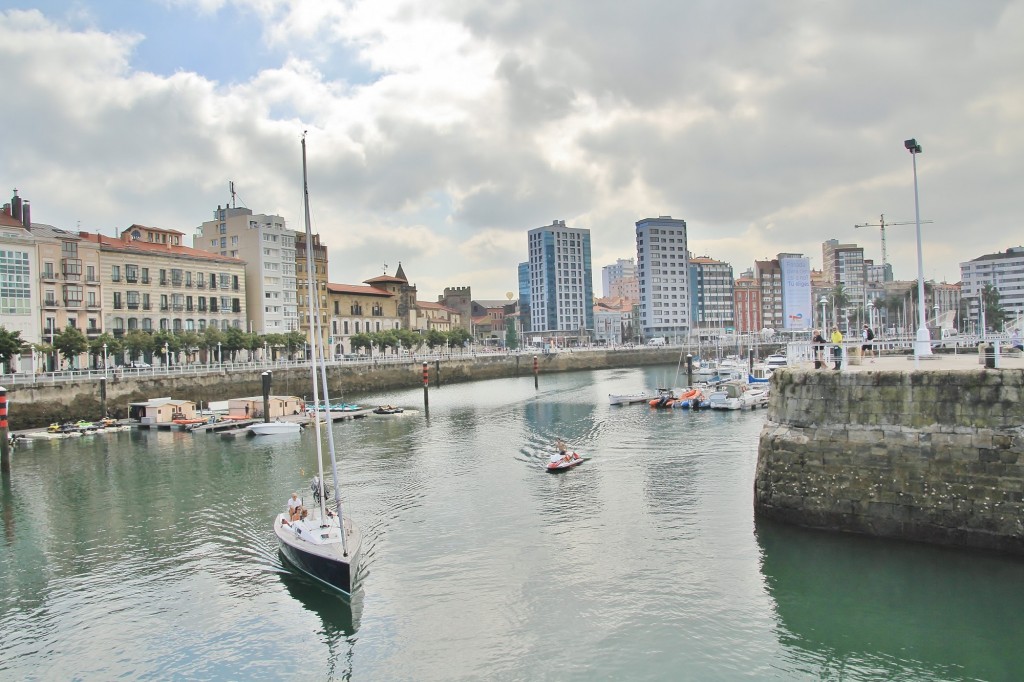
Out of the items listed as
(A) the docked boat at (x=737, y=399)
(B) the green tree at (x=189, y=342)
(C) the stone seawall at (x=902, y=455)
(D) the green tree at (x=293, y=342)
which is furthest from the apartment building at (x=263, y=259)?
(C) the stone seawall at (x=902, y=455)

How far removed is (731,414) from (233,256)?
88.3 metres

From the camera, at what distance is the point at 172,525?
102 feet

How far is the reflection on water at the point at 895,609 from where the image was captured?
1761 centimetres

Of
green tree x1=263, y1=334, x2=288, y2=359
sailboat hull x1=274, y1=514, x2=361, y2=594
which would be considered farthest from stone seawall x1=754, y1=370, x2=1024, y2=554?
green tree x1=263, y1=334, x2=288, y2=359

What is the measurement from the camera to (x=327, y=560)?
22672 millimetres

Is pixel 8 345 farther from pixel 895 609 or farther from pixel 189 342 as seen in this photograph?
pixel 895 609

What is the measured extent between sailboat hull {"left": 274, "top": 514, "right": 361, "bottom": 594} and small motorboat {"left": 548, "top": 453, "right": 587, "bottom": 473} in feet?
55.6

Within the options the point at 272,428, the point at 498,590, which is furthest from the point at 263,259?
the point at 498,590

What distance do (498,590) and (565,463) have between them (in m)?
18.5

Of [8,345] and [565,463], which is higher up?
[8,345]

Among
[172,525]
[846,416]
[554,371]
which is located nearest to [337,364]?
[554,371]

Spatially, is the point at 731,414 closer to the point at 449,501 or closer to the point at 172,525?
the point at 449,501

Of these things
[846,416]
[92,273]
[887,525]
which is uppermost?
[92,273]

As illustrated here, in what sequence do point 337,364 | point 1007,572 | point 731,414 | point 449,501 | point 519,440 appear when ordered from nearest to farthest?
point 1007,572 → point 449,501 → point 519,440 → point 731,414 → point 337,364
